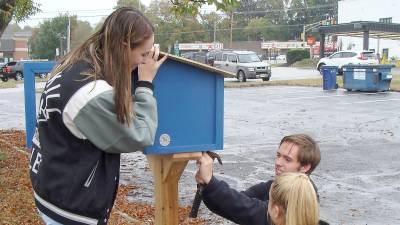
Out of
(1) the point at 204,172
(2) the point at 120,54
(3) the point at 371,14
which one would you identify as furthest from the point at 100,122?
(3) the point at 371,14

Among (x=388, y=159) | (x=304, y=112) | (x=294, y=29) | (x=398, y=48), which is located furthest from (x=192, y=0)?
(x=294, y=29)

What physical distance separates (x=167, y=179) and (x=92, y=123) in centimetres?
106

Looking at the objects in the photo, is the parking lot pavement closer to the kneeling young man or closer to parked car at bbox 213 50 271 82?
the kneeling young man

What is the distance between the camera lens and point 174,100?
294 centimetres

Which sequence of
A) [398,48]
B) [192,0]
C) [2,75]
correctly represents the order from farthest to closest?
[398,48] → [2,75] → [192,0]

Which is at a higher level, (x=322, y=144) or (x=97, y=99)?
(x=97, y=99)

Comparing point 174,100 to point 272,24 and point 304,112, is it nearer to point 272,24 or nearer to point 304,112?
point 304,112

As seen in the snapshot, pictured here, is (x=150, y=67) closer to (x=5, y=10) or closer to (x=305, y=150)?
(x=305, y=150)

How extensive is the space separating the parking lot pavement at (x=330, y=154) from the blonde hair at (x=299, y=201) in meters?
3.55

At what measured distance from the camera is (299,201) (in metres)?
2.04

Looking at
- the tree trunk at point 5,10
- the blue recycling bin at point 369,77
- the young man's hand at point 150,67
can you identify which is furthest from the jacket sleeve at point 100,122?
the blue recycling bin at point 369,77

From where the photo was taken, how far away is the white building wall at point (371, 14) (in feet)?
217

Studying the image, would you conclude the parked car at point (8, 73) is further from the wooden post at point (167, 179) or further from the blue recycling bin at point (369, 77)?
the wooden post at point (167, 179)

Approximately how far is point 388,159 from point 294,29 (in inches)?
4468
